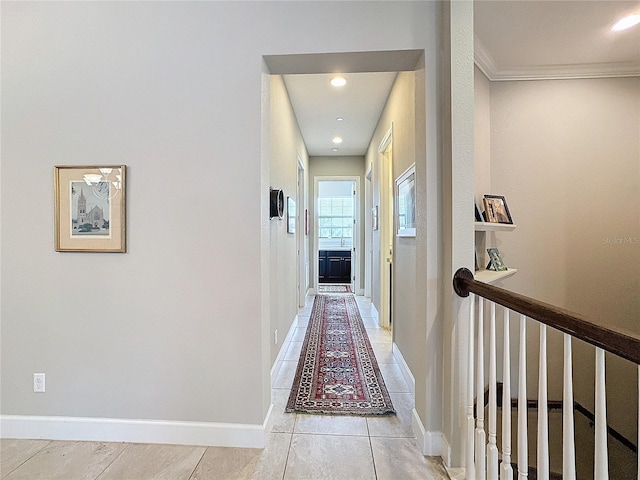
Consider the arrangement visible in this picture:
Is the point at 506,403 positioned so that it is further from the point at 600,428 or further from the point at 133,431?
the point at 133,431

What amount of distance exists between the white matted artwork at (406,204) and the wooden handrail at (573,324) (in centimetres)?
98

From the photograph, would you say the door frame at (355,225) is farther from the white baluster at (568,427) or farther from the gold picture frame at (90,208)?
the white baluster at (568,427)

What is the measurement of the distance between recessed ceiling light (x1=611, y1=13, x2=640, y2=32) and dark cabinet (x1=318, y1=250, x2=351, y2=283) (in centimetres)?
A: 639

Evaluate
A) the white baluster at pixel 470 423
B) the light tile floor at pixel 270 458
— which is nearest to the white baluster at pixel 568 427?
the white baluster at pixel 470 423

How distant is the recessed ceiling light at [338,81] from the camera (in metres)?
2.99

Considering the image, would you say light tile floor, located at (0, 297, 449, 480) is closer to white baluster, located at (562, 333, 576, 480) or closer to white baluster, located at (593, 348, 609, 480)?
white baluster, located at (562, 333, 576, 480)

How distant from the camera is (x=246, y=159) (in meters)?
1.86

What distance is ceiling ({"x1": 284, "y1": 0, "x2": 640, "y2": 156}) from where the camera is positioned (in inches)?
75.3

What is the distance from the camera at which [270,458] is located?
5.83 feet

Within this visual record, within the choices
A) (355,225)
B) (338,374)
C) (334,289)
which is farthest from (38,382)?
(334,289)

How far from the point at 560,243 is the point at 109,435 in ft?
11.2

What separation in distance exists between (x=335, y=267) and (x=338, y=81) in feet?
18.2

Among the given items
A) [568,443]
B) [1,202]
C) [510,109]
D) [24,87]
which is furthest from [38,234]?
[510,109]

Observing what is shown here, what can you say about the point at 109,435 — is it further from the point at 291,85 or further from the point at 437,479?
the point at 291,85
